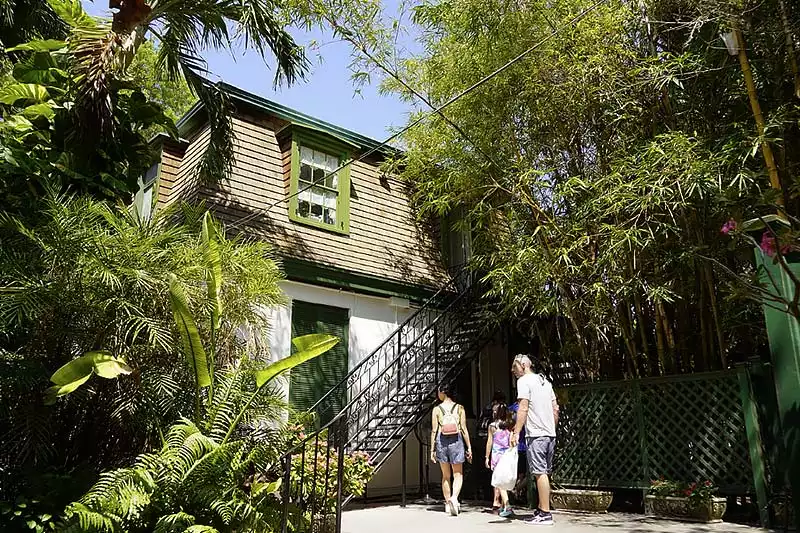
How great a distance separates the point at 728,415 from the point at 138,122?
781 centimetres

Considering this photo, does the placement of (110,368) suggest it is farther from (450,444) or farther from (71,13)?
(71,13)

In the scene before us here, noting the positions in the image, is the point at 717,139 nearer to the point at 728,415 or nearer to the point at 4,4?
the point at 728,415

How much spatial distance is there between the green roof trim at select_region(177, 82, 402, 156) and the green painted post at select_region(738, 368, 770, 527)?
625cm

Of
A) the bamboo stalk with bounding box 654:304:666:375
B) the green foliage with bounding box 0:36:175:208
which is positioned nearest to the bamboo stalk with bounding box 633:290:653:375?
the bamboo stalk with bounding box 654:304:666:375

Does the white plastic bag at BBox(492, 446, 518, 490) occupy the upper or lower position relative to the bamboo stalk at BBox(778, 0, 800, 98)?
lower

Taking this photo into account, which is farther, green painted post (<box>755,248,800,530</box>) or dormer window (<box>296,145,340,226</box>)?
dormer window (<box>296,145,340,226</box>)

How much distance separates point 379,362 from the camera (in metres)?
10.1

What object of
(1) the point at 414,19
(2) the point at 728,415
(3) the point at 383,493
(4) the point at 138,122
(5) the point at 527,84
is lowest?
(3) the point at 383,493

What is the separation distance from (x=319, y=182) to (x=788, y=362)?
7266 millimetres

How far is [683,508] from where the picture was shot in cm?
679

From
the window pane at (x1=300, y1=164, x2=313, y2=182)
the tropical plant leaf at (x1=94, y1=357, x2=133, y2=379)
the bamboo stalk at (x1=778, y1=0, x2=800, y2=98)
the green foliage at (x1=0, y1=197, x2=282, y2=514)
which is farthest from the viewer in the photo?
the window pane at (x1=300, y1=164, x2=313, y2=182)

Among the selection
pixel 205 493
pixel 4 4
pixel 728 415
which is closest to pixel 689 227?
pixel 728 415

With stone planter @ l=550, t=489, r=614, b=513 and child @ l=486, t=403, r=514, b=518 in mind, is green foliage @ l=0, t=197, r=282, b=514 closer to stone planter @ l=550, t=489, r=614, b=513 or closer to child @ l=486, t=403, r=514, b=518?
child @ l=486, t=403, r=514, b=518

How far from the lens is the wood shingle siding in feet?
30.7
